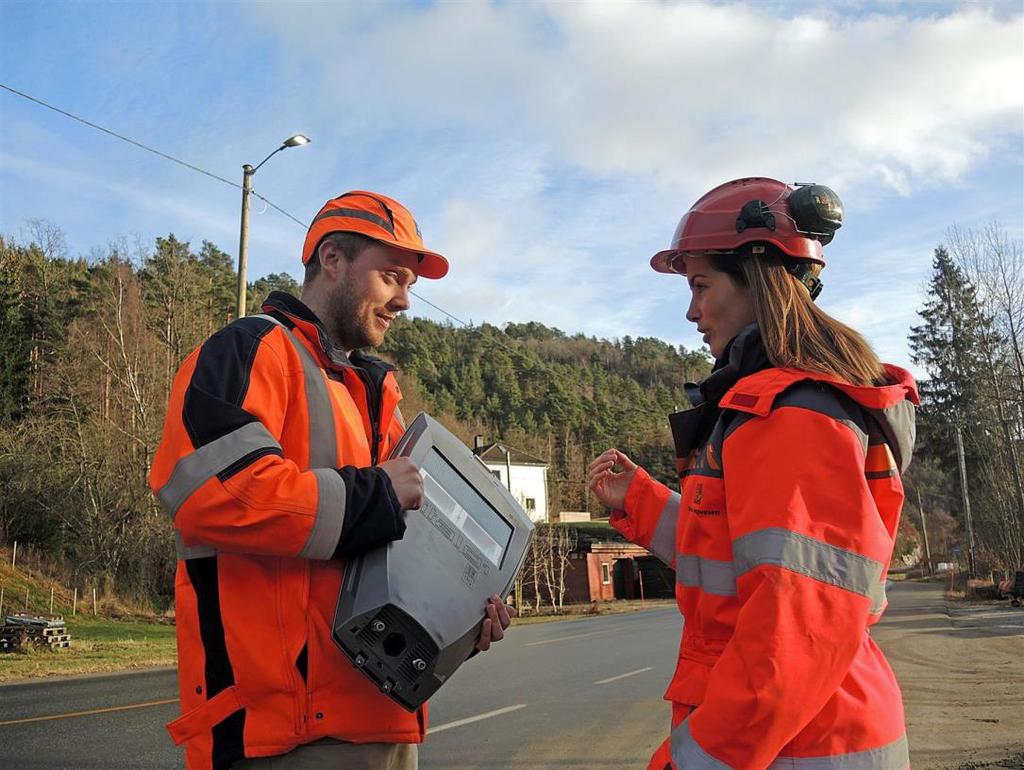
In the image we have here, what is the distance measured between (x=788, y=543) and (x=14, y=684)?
42.9ft

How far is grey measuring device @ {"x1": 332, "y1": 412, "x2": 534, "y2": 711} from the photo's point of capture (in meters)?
2.17

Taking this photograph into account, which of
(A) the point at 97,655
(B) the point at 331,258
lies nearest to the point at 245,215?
(A) the point at 97,655

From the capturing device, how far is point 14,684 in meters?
11.7

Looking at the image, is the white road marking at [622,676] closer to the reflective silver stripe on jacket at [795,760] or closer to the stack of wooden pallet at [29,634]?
the reflective silver stripe on jacket at [795,760]

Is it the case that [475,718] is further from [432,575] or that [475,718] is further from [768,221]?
[768,221]

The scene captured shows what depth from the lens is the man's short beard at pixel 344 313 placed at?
274 cm

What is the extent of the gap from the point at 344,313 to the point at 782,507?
1568mm

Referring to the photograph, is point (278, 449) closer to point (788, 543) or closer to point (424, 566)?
point (424, 566)

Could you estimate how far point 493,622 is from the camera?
8.13 ft

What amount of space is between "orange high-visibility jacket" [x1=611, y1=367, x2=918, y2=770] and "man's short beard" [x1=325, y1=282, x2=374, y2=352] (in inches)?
49.2

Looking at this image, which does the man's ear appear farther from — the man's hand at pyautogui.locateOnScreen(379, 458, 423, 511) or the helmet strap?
the helmet strap

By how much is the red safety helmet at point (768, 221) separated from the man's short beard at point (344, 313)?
1.05m

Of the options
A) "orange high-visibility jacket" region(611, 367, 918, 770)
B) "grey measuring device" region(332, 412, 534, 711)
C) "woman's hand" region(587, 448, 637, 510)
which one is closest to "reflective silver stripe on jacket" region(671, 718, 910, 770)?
"orange high-visibility jacket" region(611, 367, 918, 770)

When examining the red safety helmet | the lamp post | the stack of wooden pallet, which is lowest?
the stack of wooden pallet
